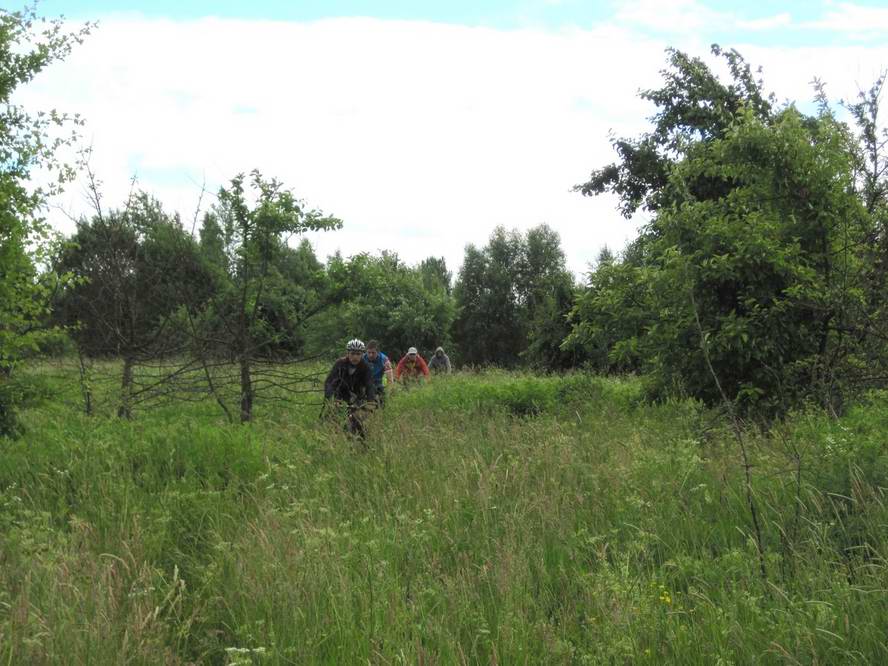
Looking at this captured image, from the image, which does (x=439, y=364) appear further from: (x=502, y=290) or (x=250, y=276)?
(x=502, y=290)

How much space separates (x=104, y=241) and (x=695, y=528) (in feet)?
32.8

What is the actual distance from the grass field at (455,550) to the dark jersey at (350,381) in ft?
4.90

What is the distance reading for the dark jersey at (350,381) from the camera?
361 inches

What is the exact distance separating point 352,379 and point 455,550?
490 centimetres

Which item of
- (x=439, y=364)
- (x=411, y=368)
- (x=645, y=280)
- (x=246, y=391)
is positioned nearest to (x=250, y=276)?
(x=246, y=391)

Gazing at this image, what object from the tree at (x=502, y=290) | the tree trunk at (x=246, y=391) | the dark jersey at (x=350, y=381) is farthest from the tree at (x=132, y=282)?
the tree at (x=502, y=290)

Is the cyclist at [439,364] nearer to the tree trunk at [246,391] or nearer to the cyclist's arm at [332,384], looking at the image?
the tree trunk at [246,391]

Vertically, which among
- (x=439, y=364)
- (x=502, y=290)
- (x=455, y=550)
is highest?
(x=502, y=290)

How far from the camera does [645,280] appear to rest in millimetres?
8391

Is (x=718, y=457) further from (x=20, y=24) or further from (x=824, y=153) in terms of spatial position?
(x=20, y=24)

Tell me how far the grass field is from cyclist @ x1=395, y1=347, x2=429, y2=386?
9033 mm

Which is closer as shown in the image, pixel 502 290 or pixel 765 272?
pixel 765 272

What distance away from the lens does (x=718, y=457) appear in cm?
612

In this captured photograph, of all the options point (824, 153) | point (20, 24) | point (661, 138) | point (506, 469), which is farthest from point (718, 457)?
point (661, 138)
